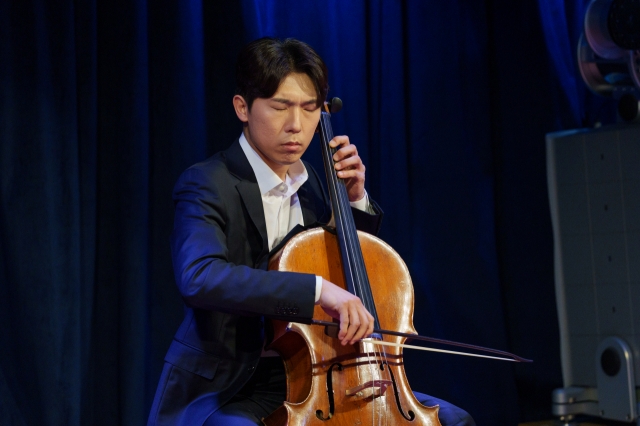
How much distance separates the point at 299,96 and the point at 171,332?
1108 mm

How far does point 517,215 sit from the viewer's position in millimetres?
3191

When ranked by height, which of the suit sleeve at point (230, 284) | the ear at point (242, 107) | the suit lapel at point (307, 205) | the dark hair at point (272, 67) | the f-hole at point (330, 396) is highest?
the dark hair at point (272, 67)

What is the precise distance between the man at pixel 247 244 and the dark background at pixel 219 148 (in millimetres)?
727

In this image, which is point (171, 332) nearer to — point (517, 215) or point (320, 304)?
point (320, 304)

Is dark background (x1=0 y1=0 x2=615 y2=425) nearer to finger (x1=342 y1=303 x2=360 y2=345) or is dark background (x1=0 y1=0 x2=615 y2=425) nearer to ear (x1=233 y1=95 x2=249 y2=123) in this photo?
ear (x1=233 y1=95 x2=249 y2=123)

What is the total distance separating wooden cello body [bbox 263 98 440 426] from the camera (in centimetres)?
142

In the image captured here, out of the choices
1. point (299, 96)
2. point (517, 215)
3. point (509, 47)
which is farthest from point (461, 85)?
point (299, 96)

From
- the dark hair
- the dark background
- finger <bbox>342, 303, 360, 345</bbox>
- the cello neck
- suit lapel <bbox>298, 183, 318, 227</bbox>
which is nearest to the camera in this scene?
finger <bbox>342, 303, 360, 345</bbox>

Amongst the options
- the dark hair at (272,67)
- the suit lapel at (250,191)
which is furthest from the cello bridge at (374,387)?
the dark hair at (272,67)

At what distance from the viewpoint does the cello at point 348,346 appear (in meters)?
1.42

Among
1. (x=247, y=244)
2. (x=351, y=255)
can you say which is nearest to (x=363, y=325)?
(x=351, y=255)

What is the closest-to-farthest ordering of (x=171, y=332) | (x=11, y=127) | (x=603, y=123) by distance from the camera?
(x=11, y=127) < (x=171, y=332) < (x=603, y=123)

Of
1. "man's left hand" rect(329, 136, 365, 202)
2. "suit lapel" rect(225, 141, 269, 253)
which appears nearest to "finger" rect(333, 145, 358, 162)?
"man's left hand" rect(329, 136, 365, 202)

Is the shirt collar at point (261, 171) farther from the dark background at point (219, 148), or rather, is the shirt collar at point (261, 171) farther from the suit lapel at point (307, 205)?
the dark background at point (219, 148)
